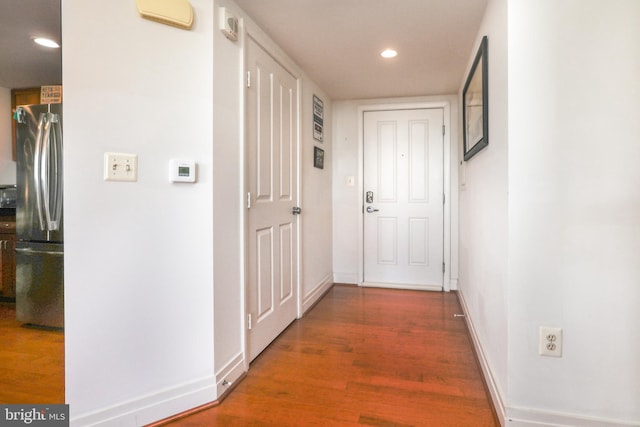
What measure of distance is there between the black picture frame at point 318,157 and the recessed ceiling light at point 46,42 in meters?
2.03

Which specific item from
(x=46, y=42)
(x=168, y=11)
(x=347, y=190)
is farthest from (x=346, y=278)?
(x=46, y=42)

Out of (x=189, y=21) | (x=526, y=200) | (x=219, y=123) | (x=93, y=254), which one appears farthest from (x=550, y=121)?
(x=93, y=254)

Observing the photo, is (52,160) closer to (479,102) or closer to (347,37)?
(347,37)

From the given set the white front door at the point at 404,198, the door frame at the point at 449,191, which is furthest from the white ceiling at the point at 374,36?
the white front door at the point at 404,198

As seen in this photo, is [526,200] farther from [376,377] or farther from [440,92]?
[440,92]

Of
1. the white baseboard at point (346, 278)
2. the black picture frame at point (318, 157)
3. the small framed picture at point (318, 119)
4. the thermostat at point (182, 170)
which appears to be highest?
the small framed picture at point (318, 119)

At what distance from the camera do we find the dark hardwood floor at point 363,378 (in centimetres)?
161

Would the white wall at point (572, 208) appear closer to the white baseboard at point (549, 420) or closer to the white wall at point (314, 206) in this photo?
the white baseboard at point (549, 420)

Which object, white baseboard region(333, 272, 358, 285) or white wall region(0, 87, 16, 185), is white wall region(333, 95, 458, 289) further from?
white wall region(0, 87, 16, 185)

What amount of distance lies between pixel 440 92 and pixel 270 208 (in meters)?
2.28

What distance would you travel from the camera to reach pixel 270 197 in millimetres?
2398

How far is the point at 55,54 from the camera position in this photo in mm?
2613

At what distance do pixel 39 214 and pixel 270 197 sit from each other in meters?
1.70

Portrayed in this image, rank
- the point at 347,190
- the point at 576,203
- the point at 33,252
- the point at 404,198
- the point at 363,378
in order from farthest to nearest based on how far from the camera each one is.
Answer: the point at 347,190, the point at 404,198, the point at 33,252, the point at 363,378, the point at 576,203
